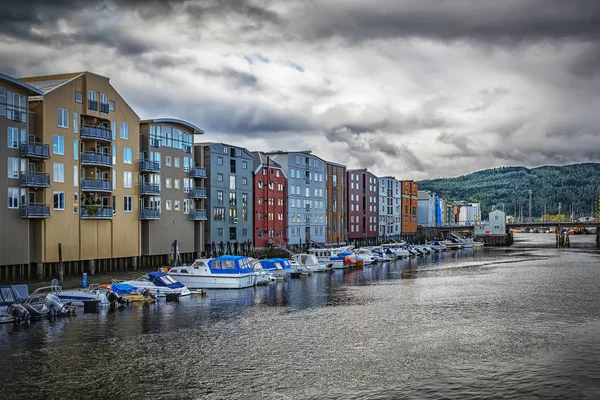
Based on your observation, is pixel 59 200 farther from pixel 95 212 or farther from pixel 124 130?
pixel 124 130

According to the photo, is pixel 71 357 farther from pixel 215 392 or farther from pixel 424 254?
pixel 424 254

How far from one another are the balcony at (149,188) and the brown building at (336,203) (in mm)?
56493

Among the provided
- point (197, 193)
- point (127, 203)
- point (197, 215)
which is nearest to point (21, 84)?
point (127, 203)

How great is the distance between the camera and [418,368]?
2725 centimetres

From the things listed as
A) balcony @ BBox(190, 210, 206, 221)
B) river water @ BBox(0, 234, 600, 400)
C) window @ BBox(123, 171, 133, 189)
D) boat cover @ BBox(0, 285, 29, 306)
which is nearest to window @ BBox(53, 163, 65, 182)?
window @ BBox(123, 171, 133, 189)

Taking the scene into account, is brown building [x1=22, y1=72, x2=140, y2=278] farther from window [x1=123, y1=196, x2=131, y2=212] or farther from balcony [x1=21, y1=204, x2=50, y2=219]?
balcony [x1=21, y1=204, x2=50, y2=219]

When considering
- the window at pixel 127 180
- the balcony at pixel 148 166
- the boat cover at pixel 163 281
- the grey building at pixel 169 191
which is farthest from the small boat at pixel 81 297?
the balcony at pixel 148 166

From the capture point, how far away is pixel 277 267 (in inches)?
2763

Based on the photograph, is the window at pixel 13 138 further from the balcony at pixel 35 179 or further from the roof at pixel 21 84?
the roof at pixel 21 84

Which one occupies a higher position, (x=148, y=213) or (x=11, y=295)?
(x=148, y=213)

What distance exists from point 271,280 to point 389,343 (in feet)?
110

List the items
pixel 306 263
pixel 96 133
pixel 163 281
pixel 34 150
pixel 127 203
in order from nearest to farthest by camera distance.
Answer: pixel 163 281, pixel 34 150, pixel 96 133, pixel 127 203, pixel 306 263

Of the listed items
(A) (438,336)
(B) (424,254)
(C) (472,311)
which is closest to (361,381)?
(A) (438,336)

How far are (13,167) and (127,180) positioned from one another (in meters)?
16.2
